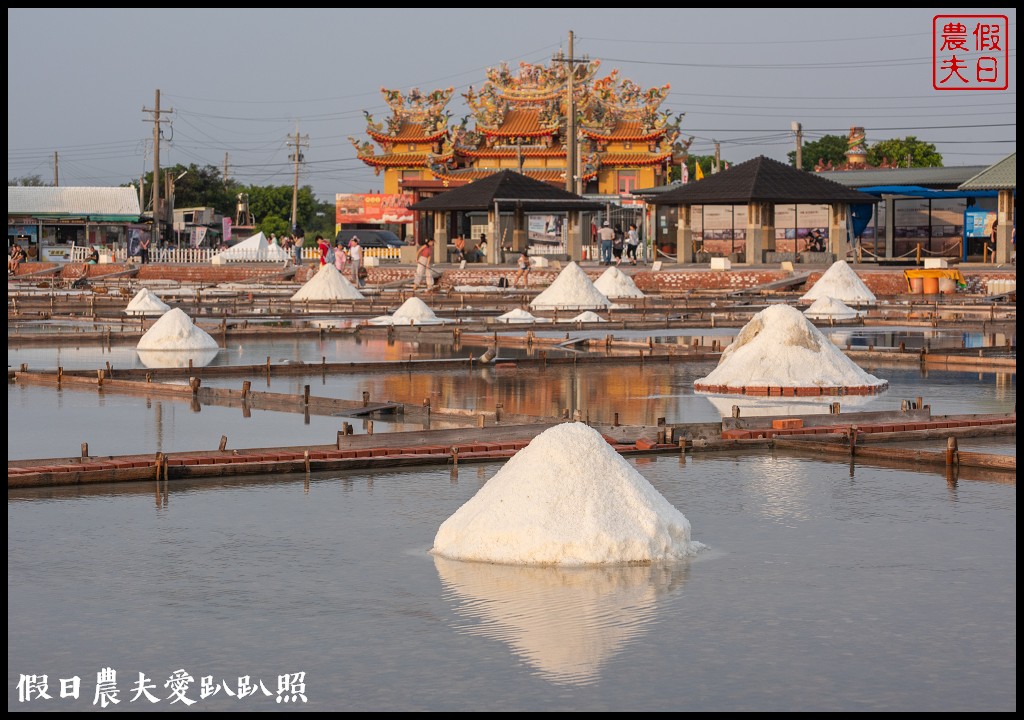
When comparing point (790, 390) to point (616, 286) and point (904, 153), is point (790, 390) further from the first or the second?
point (904, 153)

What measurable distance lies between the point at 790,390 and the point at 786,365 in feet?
1.05

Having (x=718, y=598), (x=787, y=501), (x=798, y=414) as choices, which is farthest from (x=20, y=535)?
(x=798, y=414)

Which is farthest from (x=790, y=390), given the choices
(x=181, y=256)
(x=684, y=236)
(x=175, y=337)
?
(x=181, y=256)

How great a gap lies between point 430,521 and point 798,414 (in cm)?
561

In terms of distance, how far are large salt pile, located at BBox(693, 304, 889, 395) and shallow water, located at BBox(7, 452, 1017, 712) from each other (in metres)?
5.80

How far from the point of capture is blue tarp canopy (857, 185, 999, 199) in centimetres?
4200

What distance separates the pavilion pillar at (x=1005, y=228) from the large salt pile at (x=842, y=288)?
8203 millimetres

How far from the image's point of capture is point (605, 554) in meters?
7.68

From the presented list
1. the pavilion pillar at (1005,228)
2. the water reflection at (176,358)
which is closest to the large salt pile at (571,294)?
the water reflection at (176,358)

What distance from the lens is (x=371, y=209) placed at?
244 feet

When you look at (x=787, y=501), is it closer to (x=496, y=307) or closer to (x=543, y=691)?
(x=543, y=691)

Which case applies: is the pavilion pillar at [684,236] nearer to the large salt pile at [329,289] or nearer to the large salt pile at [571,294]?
the large salt pile at [329,289]

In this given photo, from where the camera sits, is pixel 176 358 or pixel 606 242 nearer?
pixel 176 358

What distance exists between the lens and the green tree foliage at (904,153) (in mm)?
73938
